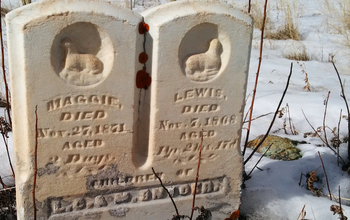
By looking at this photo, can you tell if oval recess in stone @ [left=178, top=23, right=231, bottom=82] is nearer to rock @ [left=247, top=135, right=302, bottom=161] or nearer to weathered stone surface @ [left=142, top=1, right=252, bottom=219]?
weathered stone surface @ [left=142, top=1, right=252, bottom=219]

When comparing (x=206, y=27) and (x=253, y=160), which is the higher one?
(x=206, y=27)

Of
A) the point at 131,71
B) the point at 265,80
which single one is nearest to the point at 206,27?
the point at 131,71

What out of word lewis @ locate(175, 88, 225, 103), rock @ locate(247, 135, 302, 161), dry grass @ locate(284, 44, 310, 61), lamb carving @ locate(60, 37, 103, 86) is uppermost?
lamb carving @ locate(60, 37, 103, 86)

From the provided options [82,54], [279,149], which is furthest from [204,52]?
[279,149]

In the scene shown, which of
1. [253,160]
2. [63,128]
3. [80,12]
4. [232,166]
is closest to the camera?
[80,12]

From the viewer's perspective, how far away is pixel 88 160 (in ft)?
5.85

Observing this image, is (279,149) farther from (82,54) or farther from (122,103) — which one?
(82,54)

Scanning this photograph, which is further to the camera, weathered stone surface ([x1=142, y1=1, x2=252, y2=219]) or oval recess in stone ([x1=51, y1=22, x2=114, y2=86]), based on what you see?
weathered stone surface ([x1=142, y1=1, x2=252, y2=219])

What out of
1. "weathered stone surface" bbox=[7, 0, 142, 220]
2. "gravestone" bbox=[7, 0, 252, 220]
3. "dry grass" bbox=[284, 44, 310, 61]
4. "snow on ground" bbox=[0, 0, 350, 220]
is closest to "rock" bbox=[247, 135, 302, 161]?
"snow on ground" bbox=[0, 0, 350, 220]

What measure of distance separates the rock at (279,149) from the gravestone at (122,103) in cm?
84

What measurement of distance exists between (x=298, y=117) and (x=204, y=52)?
69.1 inches

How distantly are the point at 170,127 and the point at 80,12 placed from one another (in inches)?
25.6

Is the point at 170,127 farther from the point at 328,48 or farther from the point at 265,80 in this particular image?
the point at 328,48

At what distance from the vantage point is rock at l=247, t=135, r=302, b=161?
279 centimetres
